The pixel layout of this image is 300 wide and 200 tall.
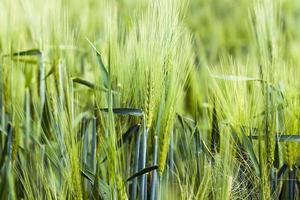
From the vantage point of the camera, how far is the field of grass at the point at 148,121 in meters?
1.22

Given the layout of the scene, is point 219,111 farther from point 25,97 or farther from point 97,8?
point 97,8

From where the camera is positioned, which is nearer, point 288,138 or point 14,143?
point 288,138

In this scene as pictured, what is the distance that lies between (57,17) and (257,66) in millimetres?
357

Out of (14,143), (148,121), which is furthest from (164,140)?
(14,143)

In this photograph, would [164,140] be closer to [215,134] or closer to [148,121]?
[148,121]

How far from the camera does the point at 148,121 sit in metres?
1.21

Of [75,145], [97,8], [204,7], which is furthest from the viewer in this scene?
[204,7]

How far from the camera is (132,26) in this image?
4.41 ft

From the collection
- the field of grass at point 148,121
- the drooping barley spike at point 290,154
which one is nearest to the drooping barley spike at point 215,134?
the field of grass at point 148,121

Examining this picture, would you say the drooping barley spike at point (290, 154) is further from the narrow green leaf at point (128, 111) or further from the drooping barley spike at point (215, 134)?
the narrow green leaf at point (128, 111)

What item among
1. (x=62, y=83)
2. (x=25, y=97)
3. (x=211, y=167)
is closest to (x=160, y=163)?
(x=211, y=167)

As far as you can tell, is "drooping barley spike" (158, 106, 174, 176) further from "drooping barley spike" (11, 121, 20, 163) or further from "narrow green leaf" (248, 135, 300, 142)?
"drooping barley spike" (11, 121, 20, 163)

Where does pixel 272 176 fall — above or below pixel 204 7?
below

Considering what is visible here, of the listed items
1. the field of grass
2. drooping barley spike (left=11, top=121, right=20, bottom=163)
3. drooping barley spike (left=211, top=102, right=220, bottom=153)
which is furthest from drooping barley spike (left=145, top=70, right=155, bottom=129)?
drooping barley spike (left=11, top=121, right=20, bottom=163)
